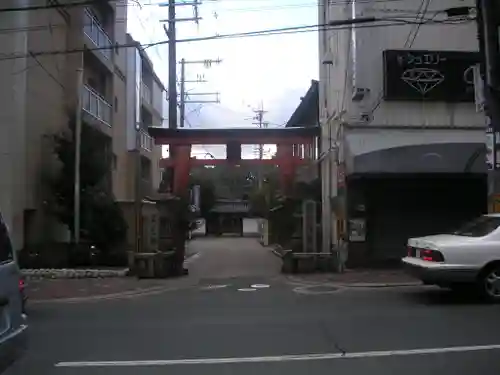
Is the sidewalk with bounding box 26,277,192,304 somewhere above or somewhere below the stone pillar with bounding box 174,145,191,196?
below

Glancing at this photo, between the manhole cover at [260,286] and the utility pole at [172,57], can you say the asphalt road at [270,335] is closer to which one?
the manhole cover at [260,286]

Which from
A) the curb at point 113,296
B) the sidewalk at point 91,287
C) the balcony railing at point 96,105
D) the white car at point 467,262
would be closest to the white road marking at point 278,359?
the white car at point 467,262

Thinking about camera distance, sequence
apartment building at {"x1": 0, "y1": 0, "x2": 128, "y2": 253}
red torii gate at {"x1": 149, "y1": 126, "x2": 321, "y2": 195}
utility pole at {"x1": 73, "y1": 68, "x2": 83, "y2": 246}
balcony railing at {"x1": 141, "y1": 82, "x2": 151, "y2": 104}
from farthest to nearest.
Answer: balcony railing at {"x1": 141, "y1": 82, "x2": 151, "y2": 104}, red torii gate at {"x1": 149, "y1": 126, "x2": 321, "y2": 195}, utility pole at {"x1": 73, "y1": 68, "x2": 83, "y2": 246}, apartment building at {"x1": 0, "y1": 0, "x2": 128, "y2": 253}

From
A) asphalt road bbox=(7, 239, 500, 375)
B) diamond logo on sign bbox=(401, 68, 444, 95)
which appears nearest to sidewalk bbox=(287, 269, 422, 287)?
asphalt road bbox=(7, 239, 500, 375)

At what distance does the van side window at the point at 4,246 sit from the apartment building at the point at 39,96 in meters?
10.4

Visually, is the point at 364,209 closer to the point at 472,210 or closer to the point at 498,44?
the point at 472,210

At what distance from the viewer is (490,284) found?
11047mm

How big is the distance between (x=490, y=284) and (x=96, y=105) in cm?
1717

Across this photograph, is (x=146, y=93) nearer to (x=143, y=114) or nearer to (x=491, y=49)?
(x=143, y=114)

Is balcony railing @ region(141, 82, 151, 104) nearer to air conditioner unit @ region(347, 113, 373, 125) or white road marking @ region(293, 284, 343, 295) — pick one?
air conditioner unit @ region(347, 113, 373, 125)

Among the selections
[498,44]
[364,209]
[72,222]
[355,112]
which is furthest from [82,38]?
[498,44]

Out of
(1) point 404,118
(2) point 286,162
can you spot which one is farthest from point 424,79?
(2) point 286,162

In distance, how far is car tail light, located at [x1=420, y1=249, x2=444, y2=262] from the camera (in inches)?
432

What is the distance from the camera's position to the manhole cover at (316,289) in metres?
13.4
